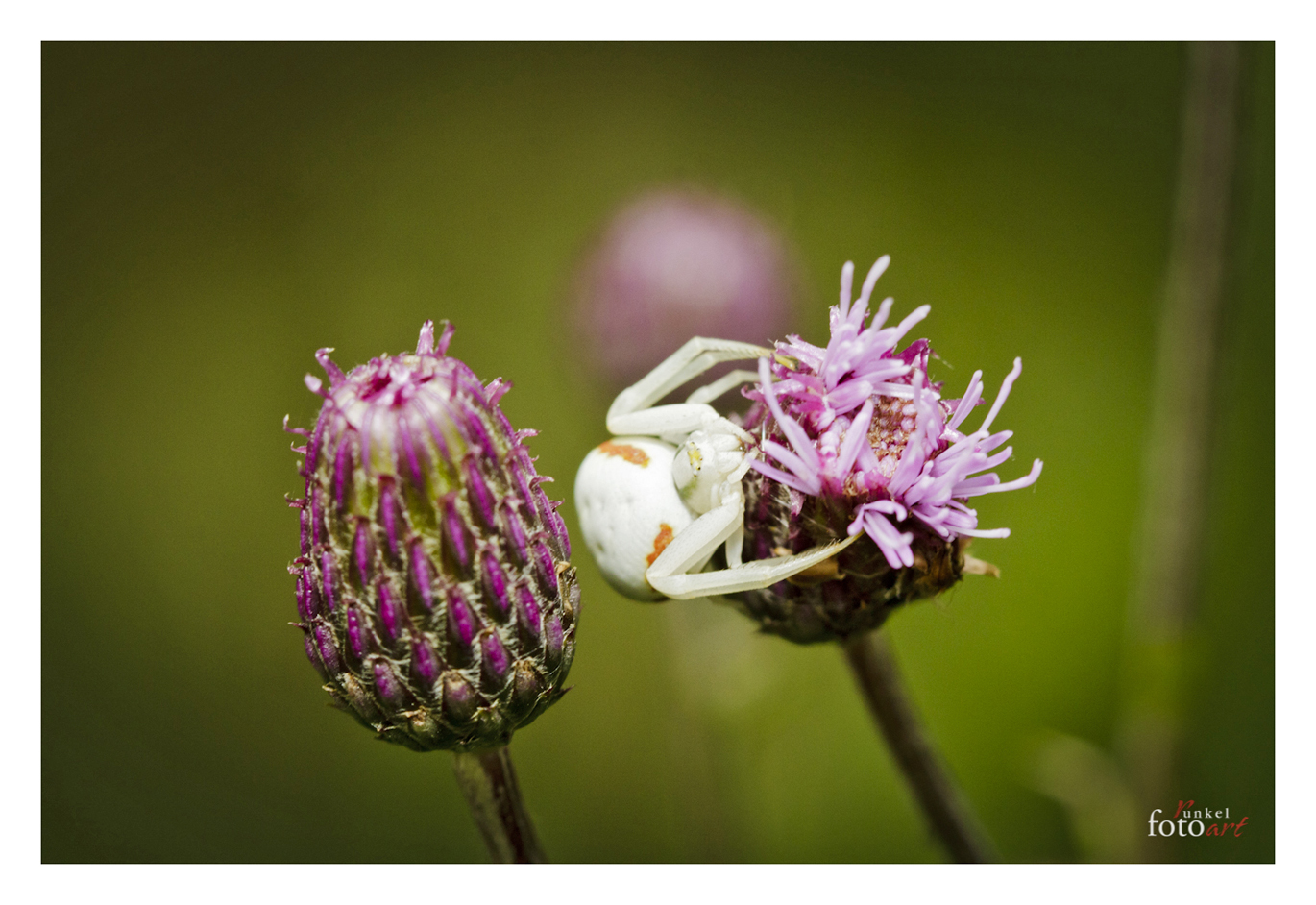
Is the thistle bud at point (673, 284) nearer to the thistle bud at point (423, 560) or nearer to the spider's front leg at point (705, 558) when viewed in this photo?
the spider's front leg at point (705, 558)

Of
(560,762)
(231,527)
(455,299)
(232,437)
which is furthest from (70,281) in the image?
(560,762)

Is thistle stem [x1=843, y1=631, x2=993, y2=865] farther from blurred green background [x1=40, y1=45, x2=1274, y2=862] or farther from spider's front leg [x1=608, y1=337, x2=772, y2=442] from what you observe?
blurred green background [x1=40, y1=45, x2=1274, y2=862]

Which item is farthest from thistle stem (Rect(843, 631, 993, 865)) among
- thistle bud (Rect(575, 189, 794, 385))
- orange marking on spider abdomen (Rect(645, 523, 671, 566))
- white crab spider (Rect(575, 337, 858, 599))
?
thistle bud (Rect(575, 189, 794, 385))

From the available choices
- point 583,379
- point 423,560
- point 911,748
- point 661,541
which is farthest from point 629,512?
point 583,379

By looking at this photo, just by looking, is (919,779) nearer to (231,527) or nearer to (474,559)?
(474,559)

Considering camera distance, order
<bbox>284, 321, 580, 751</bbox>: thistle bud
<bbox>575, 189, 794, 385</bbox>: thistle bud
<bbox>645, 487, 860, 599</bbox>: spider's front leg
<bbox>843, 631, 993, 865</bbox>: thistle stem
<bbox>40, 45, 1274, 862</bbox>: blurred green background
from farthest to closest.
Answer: <bbox>575, 189, 794, 385</bbox>: thistle bud → <bbox>40, 45, 1274, 862</bbox>: blurred green background → <bbox>843, 631, 993, 865</bbox>: thistle stem → <bbox>645, 487, 860, 599</bbox>: spider's front leg → <bbox>284, 321, 580, 751</bbox>: thistle bud

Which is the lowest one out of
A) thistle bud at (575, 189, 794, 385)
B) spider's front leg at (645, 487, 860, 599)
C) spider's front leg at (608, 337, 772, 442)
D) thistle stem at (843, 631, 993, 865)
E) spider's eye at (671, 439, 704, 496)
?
thistle stem at (843, 631, 993, 865)
